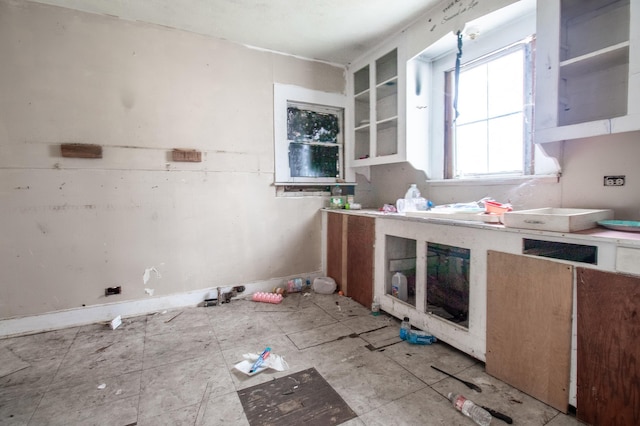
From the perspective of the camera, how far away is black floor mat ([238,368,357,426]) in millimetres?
1447

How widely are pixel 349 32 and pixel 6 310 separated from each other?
3668 millimetres

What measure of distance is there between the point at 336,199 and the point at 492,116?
1.72 meters

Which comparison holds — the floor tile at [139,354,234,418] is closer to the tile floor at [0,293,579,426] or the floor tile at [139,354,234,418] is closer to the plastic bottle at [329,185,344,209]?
the tile floor at [0,293,579,426]

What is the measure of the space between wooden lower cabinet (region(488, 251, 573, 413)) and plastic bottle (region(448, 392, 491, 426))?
34cm

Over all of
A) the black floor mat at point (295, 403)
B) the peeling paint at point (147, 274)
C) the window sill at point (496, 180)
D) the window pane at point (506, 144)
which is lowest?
the black floor mat at point (295, 403)

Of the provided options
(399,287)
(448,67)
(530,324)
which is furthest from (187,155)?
(530,324)

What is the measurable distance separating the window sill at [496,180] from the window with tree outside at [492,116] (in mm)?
87

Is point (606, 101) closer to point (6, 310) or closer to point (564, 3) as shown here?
point (564, 3)

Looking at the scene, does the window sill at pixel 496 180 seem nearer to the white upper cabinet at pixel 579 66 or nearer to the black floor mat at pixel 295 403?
the white upper cabinet at pixel 579 66

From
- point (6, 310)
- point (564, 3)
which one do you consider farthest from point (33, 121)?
point (564, 3)

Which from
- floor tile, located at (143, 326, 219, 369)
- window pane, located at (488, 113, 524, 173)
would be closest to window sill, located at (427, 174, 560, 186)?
window pane, located at (488, 113, 524, 173)

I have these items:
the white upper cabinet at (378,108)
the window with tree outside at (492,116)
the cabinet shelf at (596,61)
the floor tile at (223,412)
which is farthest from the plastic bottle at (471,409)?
the white upper cabinet at (378,108)

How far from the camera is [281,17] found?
A: 2.58 meters

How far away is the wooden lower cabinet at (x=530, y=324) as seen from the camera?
1.43m
